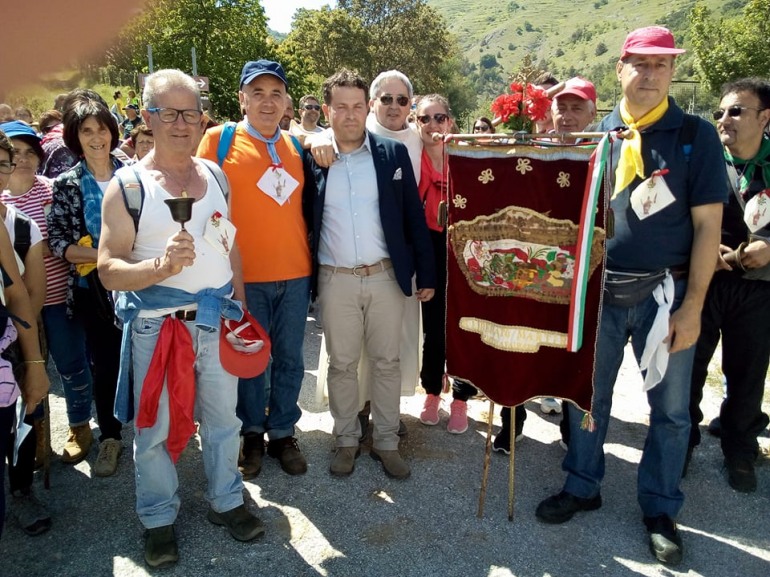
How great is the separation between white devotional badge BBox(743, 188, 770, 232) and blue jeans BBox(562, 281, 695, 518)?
33.6 inches

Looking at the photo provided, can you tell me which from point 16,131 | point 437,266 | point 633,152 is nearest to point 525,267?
point 633,152

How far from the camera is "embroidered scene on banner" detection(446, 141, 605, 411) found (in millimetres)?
2830

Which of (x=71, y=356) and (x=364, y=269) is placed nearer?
(x=364, y=269)

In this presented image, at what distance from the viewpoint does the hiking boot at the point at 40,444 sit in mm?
3408

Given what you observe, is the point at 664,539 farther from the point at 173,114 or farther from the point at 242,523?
the point at 173,114

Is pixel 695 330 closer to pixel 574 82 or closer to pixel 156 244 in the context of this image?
pixel 574 82

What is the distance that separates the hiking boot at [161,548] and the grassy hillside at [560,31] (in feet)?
238

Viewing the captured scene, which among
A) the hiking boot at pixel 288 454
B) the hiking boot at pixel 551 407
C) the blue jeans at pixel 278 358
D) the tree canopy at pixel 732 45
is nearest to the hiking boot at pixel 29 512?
the blue jeans at pixel 278 358

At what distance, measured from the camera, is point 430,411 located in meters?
4.25

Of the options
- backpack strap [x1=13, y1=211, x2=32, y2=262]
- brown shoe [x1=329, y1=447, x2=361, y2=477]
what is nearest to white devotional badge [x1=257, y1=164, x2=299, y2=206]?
backpack strap [x1=13, y1=211, x2=32, y2=262]

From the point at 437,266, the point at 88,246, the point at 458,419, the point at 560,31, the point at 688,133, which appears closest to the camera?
the point at 688,133

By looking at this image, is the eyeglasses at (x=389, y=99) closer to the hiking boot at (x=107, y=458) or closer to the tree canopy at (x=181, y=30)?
the tree canopy at (x=181, y=30)

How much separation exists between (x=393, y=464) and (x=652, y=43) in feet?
8.65

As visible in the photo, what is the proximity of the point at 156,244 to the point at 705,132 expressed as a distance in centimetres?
251
